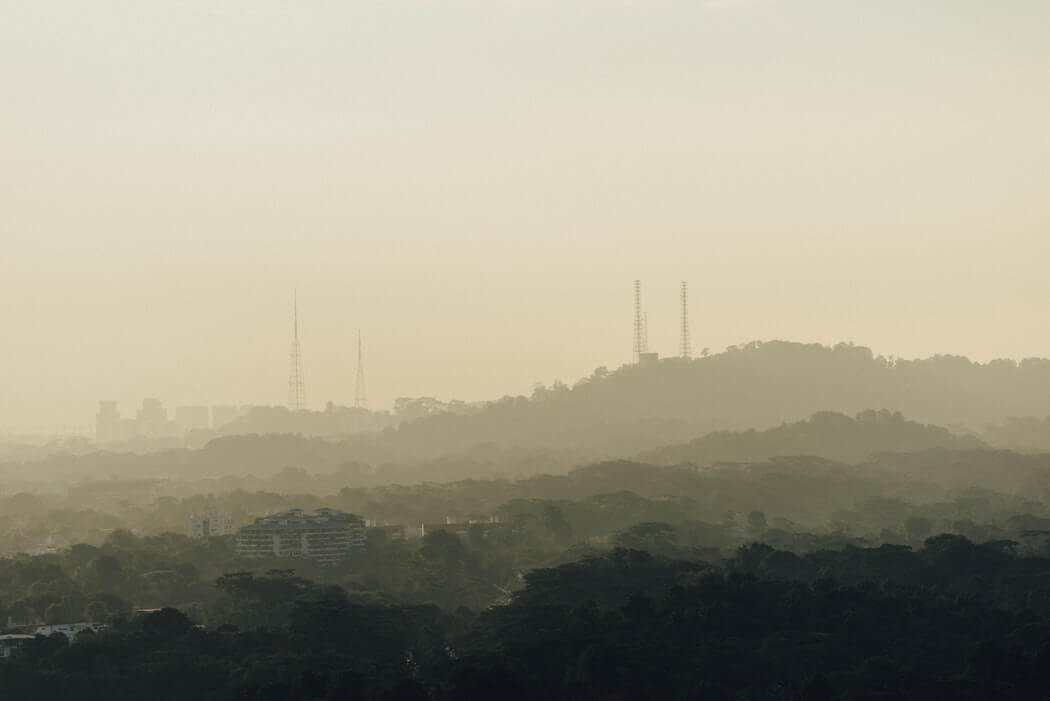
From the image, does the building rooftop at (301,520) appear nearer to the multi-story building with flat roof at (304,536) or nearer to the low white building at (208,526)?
the multi-story building with flat roof at (304,536)

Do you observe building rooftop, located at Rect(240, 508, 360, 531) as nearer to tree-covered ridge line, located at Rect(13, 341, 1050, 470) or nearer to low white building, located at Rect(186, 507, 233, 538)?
low white building, located at Rect(186, 507, 233, 538)

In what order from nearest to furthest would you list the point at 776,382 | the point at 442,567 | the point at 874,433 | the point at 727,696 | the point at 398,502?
the point at 727,696 → the point at 442,567 → the point at 398,502 → the point at 874,433 → the point at 776,382

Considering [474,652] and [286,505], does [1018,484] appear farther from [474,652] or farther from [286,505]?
[474,652]

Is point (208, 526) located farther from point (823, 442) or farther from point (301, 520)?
point (823, 442)

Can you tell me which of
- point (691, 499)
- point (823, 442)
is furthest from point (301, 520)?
point (823, 442)

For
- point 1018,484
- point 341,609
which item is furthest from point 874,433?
point 341,609
